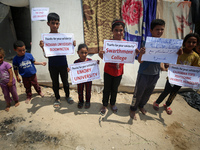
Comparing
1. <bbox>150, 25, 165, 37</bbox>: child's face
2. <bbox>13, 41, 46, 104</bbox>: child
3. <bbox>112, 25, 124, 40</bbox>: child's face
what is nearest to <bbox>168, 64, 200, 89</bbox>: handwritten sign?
<bbox>150, 25, 165, 37</bbox>: child's face

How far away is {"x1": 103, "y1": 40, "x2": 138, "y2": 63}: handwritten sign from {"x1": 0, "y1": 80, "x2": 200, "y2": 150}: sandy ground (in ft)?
4.42

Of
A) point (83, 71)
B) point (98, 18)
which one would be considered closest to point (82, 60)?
point (83, 71)

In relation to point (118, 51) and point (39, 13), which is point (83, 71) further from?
point (39, 13)

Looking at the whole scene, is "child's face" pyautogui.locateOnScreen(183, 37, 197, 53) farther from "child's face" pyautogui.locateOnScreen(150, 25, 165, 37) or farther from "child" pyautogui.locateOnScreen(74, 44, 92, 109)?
"child" pyautogui.locateOnScreen(74, 44, 92, 109)

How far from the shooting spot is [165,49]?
1.90m

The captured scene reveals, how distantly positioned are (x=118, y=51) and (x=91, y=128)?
1.60 m

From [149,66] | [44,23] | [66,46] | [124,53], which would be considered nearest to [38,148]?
[66,46]

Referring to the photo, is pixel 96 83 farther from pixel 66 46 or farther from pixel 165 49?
pixel 165 49

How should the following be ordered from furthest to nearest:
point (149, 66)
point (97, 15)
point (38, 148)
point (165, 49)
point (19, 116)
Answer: point (97, 15)
point (19, 116)
point (149, 66)
point (165, 49)
point (38, 148)

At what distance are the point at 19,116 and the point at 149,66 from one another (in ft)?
9.57

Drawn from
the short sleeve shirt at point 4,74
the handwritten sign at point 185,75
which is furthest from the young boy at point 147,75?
the short sleeve shirt at point 4,74

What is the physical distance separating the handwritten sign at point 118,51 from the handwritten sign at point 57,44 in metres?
0.76

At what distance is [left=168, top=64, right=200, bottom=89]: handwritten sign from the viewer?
212cm

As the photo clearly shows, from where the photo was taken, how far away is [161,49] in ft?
6.25
